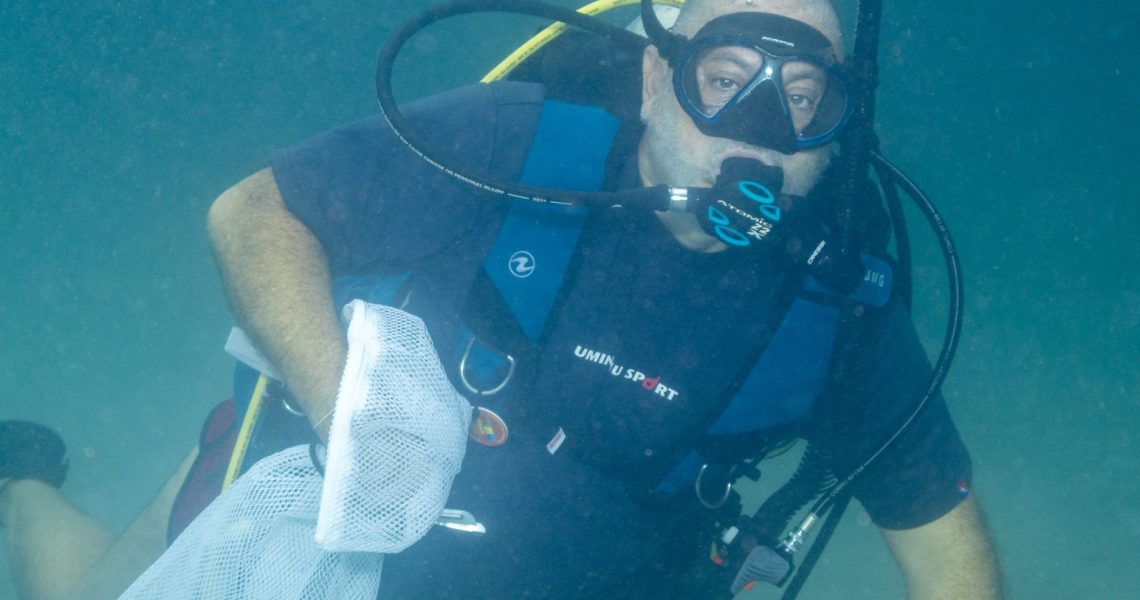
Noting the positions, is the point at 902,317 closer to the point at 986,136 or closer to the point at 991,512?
the point at 991,512

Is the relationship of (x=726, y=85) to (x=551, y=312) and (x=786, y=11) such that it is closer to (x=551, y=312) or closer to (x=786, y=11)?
(x=786, y=11)

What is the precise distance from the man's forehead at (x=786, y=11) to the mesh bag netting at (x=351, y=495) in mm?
1654

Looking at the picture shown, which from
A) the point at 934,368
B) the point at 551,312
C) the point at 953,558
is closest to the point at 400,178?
the point at 551,312

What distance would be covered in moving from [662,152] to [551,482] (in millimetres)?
1269

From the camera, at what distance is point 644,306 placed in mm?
2355

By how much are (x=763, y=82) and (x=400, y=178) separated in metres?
1.33

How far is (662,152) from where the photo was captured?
242cm

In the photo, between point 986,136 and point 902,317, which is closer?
point 902,317

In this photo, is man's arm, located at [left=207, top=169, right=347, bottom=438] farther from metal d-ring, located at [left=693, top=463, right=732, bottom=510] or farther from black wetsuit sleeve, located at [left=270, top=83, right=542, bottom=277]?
metal d-ring, located at [left=693, top=463, right=732, bottom=510]

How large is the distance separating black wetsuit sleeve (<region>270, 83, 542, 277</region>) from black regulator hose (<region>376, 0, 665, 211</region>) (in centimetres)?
11

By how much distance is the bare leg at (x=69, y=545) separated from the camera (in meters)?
4.04

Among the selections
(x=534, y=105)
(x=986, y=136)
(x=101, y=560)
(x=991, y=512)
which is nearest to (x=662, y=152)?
(x=534, y=105)

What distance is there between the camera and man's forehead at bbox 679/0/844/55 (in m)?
2.48

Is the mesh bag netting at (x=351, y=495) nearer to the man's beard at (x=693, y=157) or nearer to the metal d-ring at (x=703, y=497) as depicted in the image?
the metal d-ring at (x=703, y=497)
